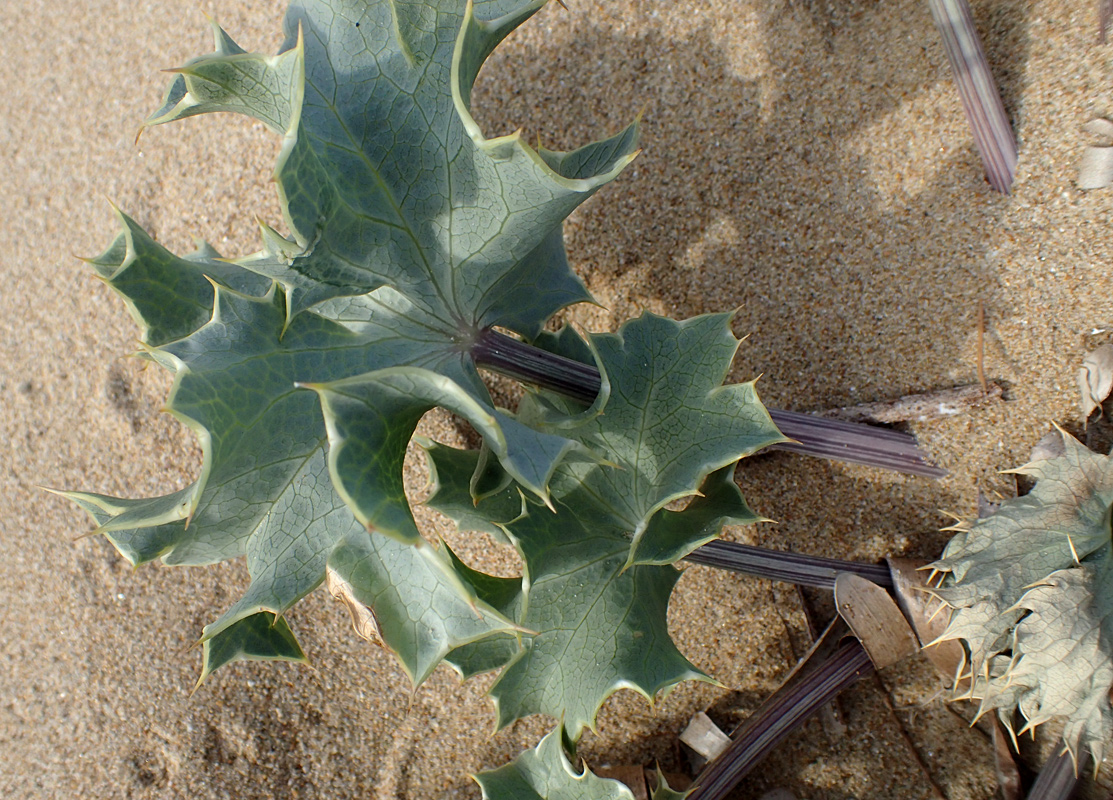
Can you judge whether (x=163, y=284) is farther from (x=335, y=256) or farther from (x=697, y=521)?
(x=697, y=521)

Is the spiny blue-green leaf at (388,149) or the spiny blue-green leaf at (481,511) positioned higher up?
the spiny blue-green leaf at (388,149)

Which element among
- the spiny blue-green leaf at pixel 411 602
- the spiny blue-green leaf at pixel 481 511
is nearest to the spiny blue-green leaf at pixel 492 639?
the spiny blue-green leaf at pixel 481 511

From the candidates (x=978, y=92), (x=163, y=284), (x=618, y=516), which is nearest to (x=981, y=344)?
(x=978, y=92)

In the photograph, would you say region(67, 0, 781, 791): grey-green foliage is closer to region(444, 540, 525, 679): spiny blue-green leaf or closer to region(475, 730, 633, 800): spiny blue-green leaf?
region(444, 540, 525, 679): spiny blue-green leaf

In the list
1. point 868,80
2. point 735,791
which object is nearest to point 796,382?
point 868,80

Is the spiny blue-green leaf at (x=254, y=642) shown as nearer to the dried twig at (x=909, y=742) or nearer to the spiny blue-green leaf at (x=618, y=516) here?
the spiny blue-green leaf at (x=618, y=516)

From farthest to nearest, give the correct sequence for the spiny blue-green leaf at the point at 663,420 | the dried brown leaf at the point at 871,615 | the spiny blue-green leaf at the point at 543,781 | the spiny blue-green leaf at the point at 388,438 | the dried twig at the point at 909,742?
1. the dried twig at the point at 909,742
2. the dried brown leaf at the point at 871,615
3. the spiny blue-green leaf at the point at 543,781
4. the spiny blue-green leaf at the point at 663,420
5. the spiny blue-green leaf at the point at 388,438

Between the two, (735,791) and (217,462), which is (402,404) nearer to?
(217,462)
